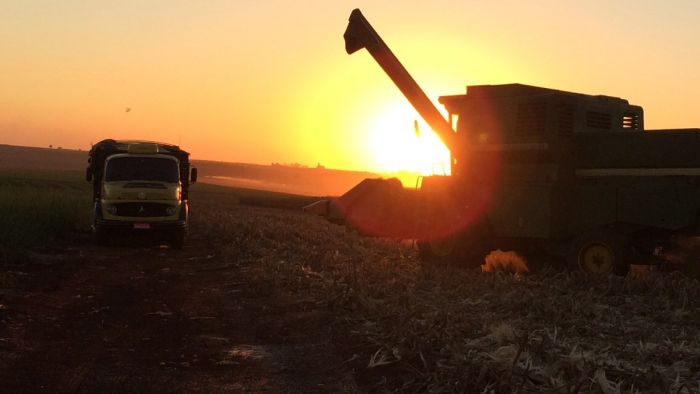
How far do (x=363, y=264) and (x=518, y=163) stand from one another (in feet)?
12.2

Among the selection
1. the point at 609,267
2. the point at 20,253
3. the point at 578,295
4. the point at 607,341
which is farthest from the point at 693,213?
the point at 20,253

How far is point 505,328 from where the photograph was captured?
652 cm

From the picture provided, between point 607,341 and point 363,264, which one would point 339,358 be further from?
point 363,264

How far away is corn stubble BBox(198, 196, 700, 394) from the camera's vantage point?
526 cm

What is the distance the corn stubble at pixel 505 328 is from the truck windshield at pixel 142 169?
7821mm

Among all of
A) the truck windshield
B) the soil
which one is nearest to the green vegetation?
the soil

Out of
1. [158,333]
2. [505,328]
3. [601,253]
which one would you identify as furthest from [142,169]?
[505,328]

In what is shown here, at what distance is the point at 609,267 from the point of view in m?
10.9

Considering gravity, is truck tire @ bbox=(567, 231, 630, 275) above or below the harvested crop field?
above

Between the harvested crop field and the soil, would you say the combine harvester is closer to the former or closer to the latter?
the harvested crop field

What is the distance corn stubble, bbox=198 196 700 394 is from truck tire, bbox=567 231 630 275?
1.88ft

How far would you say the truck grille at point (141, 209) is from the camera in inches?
728

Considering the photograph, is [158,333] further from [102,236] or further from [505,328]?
[102,236]

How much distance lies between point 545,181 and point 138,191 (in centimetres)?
1197
